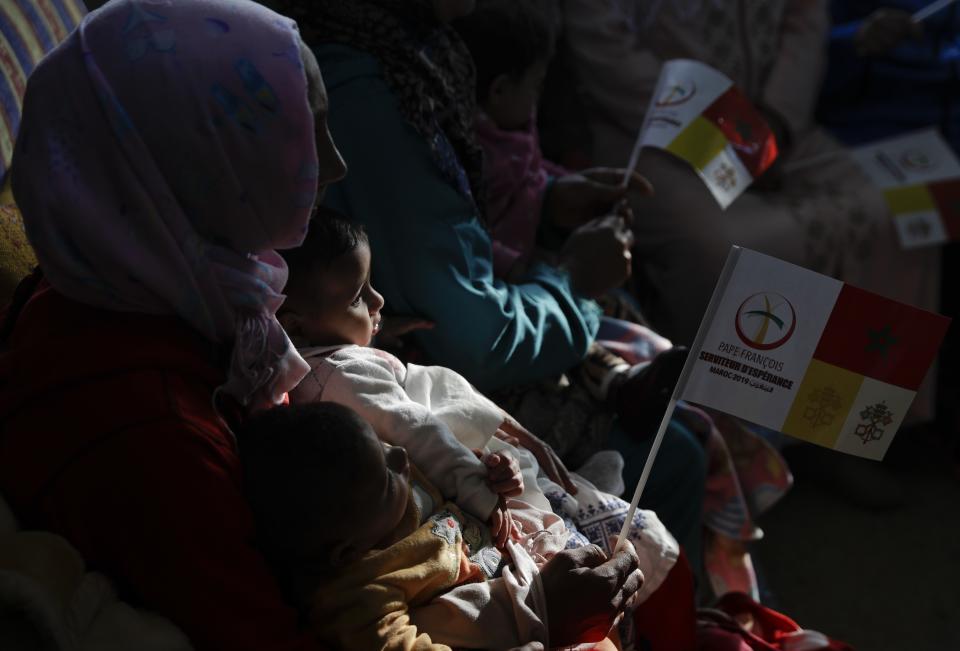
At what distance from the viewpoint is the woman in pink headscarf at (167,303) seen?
95 centimetres

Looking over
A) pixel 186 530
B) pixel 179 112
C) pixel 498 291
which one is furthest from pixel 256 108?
pixel 498 291

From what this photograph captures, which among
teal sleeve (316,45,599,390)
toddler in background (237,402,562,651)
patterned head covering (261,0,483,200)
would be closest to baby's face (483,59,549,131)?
patterned head covering (261,0,483,200)

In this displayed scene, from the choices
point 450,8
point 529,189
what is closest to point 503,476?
point 450,8

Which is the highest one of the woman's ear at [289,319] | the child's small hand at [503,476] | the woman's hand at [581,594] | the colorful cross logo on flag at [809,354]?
the colorful cross logo on flag at [809,354]

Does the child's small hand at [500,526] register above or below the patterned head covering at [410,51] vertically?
below

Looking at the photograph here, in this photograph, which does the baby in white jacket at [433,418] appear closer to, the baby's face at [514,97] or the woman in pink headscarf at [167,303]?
the woman in pink headscarf at [167,303]

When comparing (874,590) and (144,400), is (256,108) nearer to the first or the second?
(144,400)

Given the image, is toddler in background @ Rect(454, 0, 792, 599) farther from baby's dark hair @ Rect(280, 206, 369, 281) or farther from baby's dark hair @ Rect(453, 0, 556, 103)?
baby's dark hair @ Rect(280, 206, 369, 281)

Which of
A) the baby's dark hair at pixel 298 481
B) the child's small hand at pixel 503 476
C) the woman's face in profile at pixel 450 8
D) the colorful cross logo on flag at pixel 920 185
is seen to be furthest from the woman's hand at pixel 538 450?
the colorful cross logo on flag at pixel 920 185

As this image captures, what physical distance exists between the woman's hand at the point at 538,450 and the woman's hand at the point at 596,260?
1.42ft

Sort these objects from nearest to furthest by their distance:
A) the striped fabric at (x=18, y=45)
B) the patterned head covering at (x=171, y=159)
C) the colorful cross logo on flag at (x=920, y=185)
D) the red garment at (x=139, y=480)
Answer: the red garment at (x=139, y=480) → the patterned head covering at (x=171, y=159) → the striped fabric at (x=18, y=45) → the colorful cross logo on flag at (x=920, y=185)

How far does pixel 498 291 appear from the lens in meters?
1.62

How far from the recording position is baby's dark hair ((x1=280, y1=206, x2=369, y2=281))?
1.29 meters

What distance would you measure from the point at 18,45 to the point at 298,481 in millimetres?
857
